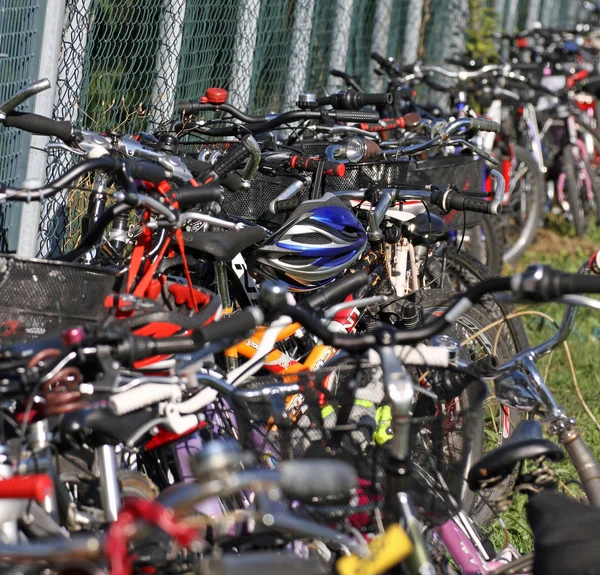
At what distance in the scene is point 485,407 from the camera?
2.76 metres

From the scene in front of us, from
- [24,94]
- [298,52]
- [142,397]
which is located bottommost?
[142,397]

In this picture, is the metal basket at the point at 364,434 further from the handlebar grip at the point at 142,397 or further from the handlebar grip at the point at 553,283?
the handlebar grip at the point at 553,283

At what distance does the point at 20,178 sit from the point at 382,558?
2963 millimetres

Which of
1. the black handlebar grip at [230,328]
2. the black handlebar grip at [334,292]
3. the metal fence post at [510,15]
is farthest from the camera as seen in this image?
the metal fence post at [510,15]

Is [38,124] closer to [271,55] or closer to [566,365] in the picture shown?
[566,365]

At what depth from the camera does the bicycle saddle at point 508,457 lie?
2.16 metres

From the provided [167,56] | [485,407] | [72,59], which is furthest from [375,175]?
[167,56]

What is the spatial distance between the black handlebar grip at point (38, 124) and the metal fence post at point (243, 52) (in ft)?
10.1

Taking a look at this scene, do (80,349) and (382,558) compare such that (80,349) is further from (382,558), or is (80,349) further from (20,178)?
(20,178)

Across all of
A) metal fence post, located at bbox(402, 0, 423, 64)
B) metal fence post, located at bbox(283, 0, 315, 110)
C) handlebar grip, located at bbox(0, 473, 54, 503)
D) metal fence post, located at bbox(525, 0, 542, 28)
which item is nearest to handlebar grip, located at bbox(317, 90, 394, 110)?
metal fence post, located at bbox(283, 0, 315, 110)

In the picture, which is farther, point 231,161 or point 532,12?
point 532,12

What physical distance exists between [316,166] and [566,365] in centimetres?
227

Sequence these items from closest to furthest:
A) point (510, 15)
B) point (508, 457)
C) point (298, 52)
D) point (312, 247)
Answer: point (508, 457) → point (312, 247) → point (298, 52) → point (510, 15)

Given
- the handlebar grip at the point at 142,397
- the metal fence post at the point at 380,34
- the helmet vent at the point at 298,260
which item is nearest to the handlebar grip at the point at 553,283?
the handlebar grip at the point at 142,397
